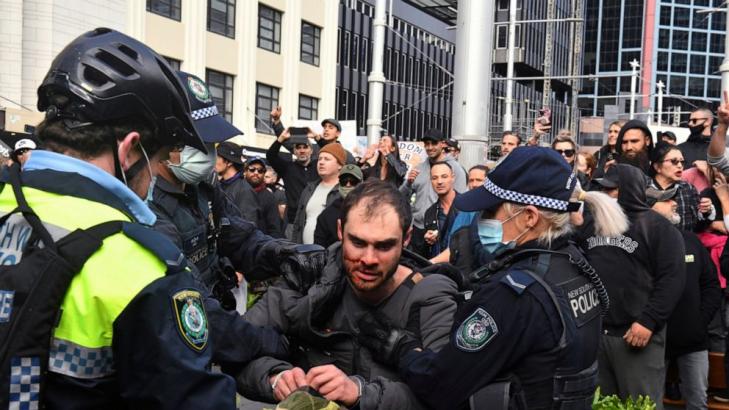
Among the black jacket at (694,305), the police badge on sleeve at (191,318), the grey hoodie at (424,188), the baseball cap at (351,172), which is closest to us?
the police badge on sleeve at (191,318)

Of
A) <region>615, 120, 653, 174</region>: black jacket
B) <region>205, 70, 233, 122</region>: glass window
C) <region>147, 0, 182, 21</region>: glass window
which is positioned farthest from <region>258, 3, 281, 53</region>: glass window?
<region>615, 120, 653, 174</region>: black jacket

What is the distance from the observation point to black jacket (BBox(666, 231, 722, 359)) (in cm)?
565

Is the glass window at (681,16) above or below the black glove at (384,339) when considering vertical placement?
above

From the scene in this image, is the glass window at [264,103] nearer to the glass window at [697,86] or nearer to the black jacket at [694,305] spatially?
the black jacket at [694,305]

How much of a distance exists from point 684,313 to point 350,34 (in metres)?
38.5

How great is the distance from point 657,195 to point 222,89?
28.2m

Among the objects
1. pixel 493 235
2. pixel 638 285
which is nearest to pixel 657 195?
pixel 638 285

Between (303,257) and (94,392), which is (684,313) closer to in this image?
(303,257)

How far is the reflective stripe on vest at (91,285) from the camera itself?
5.17 ft

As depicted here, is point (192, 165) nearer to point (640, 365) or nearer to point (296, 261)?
point (296, 261)

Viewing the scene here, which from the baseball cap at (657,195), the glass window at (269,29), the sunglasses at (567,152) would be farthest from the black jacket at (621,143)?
the glass window at (269,29)

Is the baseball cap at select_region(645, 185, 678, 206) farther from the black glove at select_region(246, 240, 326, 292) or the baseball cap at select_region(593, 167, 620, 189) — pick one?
the black glove at select_region(246, 240, 326, 292)

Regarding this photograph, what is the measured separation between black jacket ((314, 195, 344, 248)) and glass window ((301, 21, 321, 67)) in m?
30.7

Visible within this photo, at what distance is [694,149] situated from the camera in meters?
8.41
